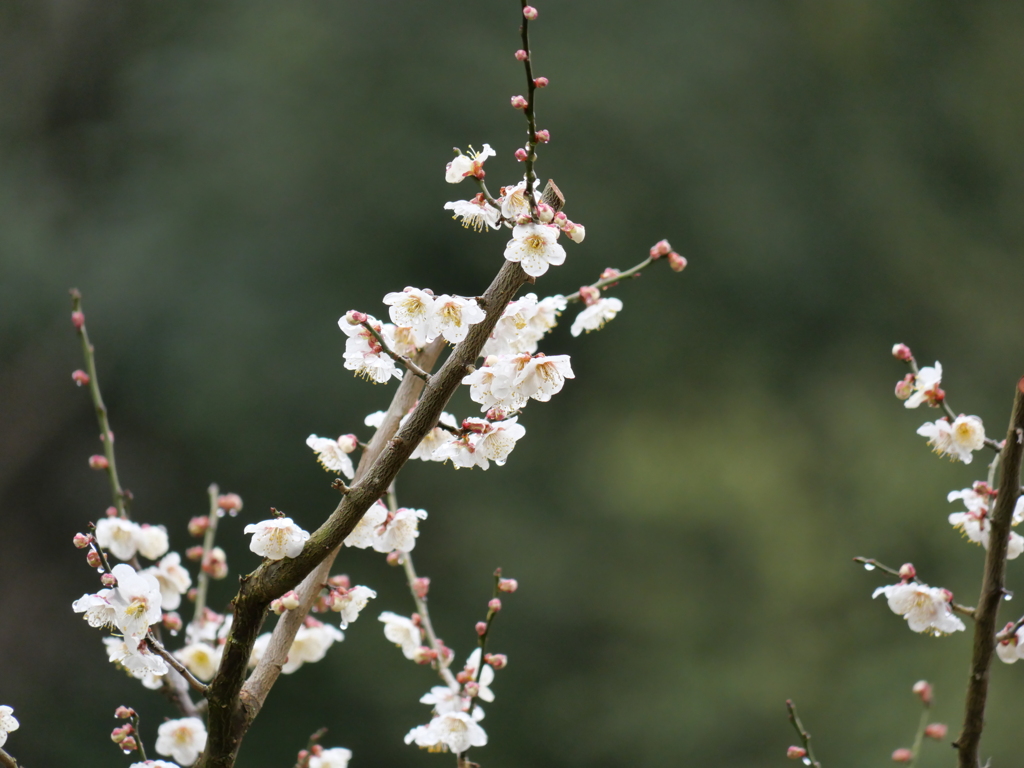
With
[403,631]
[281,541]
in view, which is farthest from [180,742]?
[281,541]

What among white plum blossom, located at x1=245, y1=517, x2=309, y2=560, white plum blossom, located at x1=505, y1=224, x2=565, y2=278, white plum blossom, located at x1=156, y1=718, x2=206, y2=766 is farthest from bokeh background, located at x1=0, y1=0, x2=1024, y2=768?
white plum blossom, located at x1=505, y1=224, x2=565, y2=278

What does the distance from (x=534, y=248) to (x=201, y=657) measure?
0.83 metres

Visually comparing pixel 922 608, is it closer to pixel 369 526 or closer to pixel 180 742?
pixel 369 526

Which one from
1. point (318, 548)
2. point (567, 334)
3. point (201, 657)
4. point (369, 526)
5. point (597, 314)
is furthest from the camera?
point (567, 334)

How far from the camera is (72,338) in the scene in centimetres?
383

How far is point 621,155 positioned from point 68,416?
9.72ft

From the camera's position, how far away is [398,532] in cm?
89

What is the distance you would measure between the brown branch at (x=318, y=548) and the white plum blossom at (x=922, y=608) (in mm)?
495

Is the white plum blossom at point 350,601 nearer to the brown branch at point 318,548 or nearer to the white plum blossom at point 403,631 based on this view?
the brown branch at point 318,548

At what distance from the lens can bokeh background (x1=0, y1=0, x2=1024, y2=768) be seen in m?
3.75

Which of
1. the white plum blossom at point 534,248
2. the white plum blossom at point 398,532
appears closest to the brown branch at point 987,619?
the white plum blossom at point 534,248

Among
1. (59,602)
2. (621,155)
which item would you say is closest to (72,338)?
(59,602)

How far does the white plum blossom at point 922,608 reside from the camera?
3.00ft

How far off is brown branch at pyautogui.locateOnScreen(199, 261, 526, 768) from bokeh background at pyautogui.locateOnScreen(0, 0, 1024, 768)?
2.89 meters
